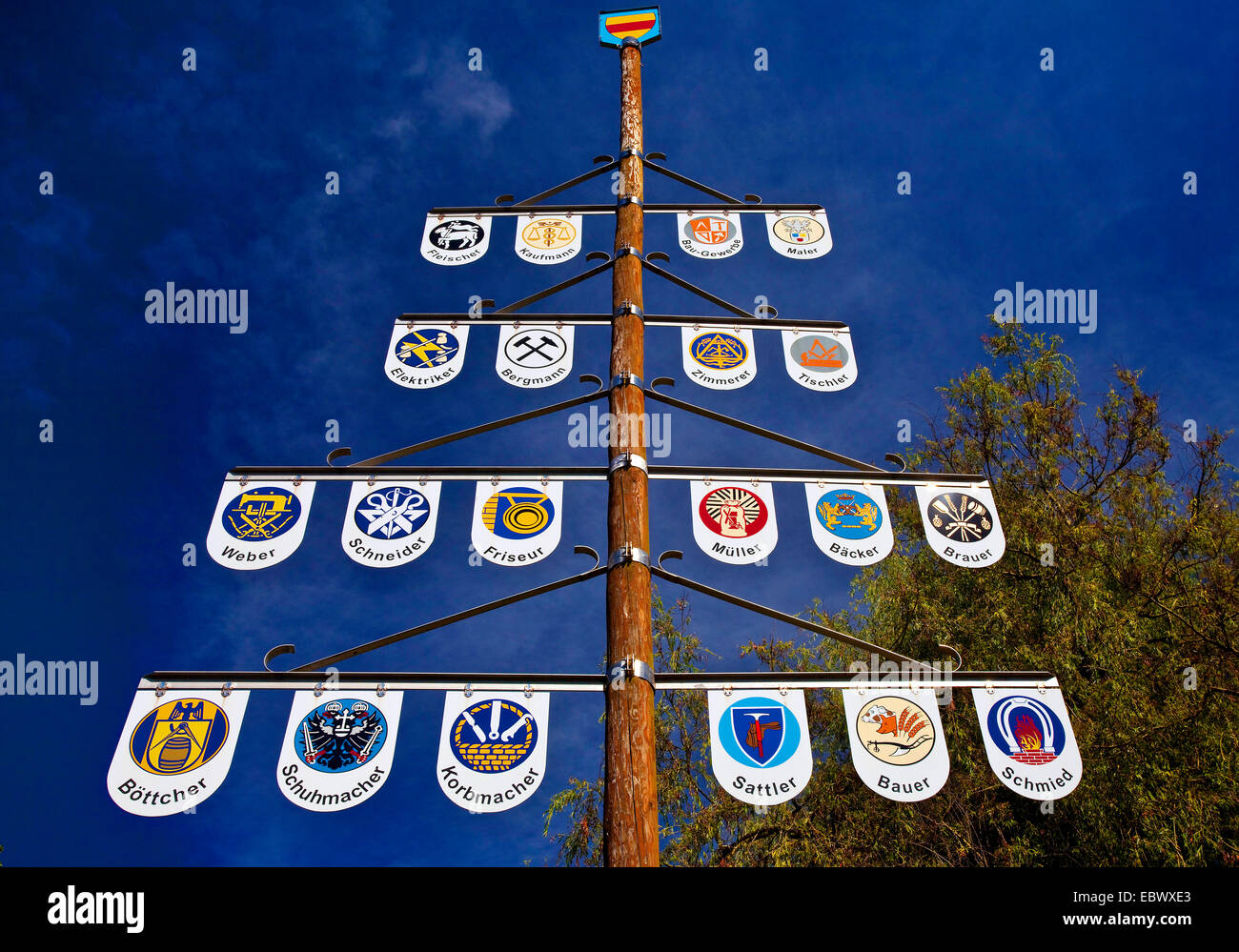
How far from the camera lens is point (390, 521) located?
17.8ft

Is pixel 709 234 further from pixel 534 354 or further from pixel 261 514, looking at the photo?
pixel 261 514

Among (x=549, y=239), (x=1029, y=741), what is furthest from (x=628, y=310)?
(x=1029, y=741)

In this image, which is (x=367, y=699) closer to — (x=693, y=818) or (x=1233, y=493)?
(x=693, y=818)

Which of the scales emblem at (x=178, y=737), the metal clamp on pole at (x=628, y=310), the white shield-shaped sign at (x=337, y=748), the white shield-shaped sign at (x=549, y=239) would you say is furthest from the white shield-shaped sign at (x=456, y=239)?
the scales emblem at (x=178, y=737)

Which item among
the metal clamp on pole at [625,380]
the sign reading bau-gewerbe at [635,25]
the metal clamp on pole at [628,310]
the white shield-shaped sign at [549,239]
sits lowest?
the metal clamp on pole at [625,380]

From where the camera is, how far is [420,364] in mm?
6293

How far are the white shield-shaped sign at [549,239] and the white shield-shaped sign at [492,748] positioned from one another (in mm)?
3830

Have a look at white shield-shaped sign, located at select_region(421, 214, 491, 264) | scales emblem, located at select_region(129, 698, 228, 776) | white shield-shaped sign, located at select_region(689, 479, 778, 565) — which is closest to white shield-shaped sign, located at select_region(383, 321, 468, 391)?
white shield-shaped sign, located at select_region(421, 214, 491, 264)

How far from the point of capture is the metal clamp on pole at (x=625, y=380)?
18.4 ft

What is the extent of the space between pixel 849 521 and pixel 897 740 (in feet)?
4.97

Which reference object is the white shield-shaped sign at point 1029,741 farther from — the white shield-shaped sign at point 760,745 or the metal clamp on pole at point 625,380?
the metal clamp on pole at point 625,380

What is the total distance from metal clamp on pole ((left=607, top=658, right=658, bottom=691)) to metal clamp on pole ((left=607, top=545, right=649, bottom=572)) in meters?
0.59

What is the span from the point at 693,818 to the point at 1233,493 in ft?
27.7
